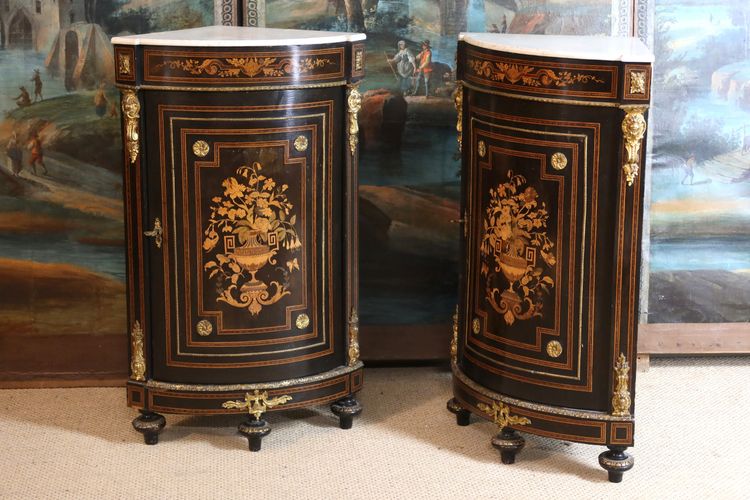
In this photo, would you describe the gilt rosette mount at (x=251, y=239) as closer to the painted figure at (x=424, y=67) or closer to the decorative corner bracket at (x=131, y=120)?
the decorative corner bracket at (x=131, y=120)

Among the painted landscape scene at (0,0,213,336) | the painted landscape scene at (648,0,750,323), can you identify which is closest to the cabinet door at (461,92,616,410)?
the painted landscape scene at (648,0,750,323)

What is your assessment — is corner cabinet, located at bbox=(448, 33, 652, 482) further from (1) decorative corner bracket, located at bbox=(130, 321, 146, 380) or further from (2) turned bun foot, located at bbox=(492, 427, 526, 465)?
(1) decorative corner bracket, located at bbox=(130, 321, 146, 380)

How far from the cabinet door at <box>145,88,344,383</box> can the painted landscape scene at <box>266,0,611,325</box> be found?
23.0 inches

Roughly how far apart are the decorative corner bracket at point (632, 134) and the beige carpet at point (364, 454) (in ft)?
3.09

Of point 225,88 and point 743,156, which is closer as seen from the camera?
point 225,88

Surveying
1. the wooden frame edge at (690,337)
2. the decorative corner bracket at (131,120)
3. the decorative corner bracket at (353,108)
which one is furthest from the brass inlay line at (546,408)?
the decorative corner bracket at (131,120)

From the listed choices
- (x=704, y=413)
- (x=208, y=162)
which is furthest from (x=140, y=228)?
(x=704, y=413)

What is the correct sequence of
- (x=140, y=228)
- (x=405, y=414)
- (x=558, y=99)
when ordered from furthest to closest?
(x=405, y=414), (x=140, y=228), (x=558, y=99)

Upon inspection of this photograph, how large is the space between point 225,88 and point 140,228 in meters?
0.51

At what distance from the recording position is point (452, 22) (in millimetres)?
4262

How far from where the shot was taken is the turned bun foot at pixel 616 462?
3629 mm

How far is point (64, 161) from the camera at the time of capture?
4246mm

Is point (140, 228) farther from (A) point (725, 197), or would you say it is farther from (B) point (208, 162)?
(A) point (725, 197)

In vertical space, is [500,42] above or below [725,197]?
above
